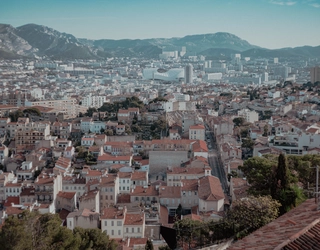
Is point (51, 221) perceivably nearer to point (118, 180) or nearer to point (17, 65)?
point (118, 180)

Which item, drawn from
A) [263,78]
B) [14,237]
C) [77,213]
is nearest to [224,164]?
[77,213]

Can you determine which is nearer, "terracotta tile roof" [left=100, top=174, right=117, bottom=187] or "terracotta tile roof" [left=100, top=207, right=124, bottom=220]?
"terracotta tile roof" [left=100, top=207, right=124, bottom=220]

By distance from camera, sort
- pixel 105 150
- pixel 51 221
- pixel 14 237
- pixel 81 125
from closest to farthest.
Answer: pixel 14 237, pixel 51 221, pixel 105 150, pixel 81 125

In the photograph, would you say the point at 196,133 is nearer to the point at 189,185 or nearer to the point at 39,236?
the point at 189,185

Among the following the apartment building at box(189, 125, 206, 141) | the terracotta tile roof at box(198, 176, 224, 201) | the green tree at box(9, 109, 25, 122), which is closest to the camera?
the terracotta tile roof at box(198, 176, 224, 201)

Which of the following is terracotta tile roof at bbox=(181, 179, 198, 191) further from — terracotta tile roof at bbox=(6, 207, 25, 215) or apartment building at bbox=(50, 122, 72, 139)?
apartment building at bbox=(50, 122, 72, 139)

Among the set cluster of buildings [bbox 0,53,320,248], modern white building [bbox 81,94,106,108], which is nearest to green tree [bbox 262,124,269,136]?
cluster of buildings [bbox 0,53,320,248]

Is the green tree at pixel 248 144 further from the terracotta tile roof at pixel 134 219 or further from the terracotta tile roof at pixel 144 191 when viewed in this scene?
the terracotta tile roof at pixel 134 219
